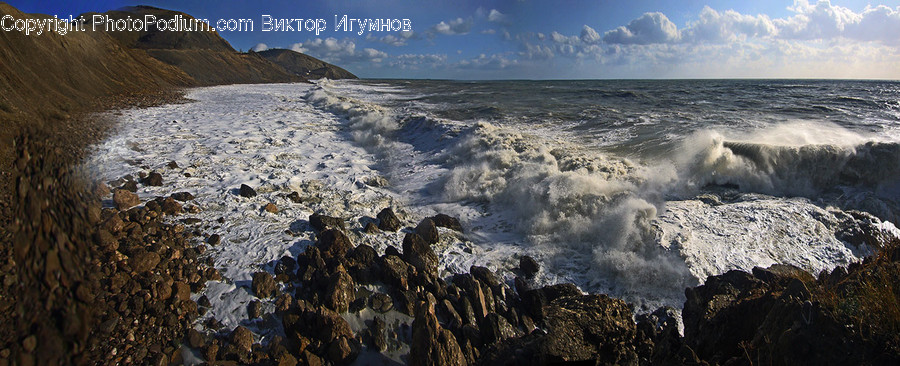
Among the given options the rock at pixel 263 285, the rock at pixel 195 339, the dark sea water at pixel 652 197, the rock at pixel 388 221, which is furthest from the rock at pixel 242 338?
the dark sea water at pixel 652 197

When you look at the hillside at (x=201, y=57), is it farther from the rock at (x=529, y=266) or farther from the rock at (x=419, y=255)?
the rock at (x=529, y=266)

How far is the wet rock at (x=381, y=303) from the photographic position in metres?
3.34

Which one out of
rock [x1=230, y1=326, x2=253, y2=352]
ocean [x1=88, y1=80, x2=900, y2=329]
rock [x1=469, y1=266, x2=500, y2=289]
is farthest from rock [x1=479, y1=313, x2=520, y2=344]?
rock [x1=230, y1=326, x2=253, y2=352]

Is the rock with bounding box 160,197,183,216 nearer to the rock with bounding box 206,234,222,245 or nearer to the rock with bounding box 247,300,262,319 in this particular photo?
the rock with bounding box 206,234,222,245

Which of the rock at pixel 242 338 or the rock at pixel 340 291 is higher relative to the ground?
the rock at pixel 340 291

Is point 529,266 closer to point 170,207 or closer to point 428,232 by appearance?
point 428,232

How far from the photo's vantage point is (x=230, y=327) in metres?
2.97

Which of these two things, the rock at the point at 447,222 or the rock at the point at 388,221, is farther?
the rock at the point at 447,222

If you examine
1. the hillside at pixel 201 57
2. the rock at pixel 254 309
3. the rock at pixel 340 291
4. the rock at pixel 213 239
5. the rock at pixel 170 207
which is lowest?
the rock at pixel 254 309

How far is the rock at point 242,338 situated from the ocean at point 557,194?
22 centimetres

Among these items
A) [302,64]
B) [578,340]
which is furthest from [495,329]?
[302,64]

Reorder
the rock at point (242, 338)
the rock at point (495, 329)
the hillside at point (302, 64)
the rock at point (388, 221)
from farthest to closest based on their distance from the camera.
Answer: the hillside at point (302, 64)
the rock at point (388, 221)
the rock at point (495, 329)
the rock at point (242, 338)

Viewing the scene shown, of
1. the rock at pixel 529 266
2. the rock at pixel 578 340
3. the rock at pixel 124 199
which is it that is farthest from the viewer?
the rock at pixel 124 199

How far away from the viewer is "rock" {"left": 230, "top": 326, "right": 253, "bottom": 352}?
2.77 meters
